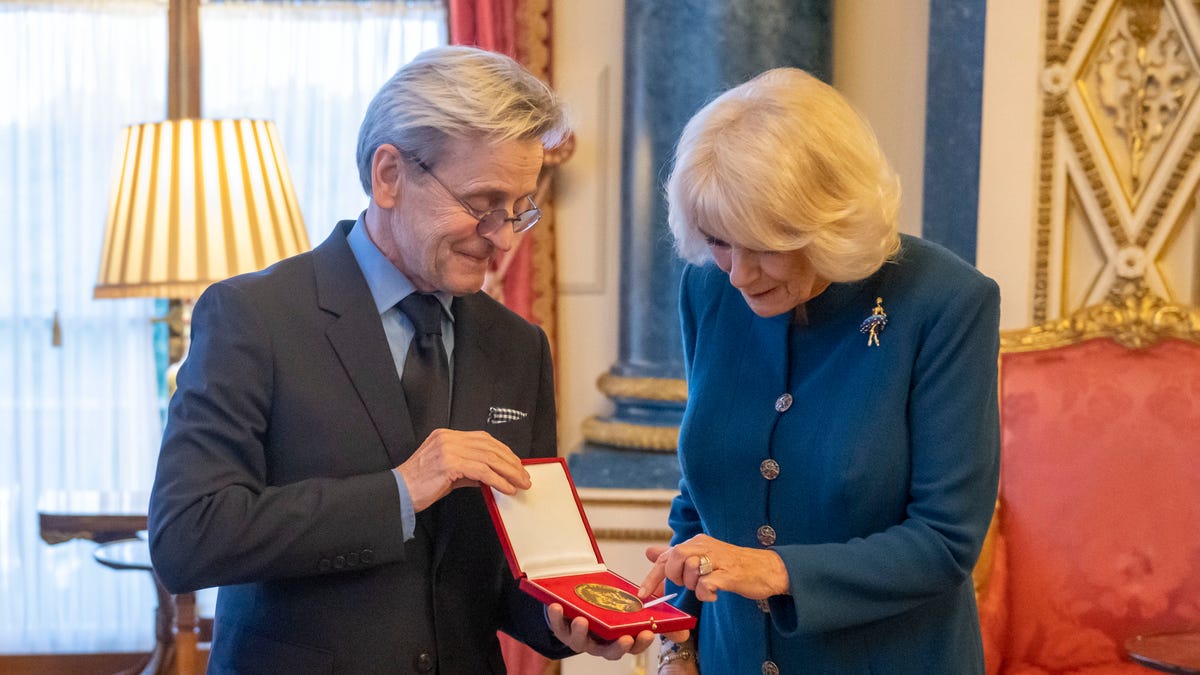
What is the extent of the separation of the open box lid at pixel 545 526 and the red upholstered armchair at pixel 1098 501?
70.2 inches

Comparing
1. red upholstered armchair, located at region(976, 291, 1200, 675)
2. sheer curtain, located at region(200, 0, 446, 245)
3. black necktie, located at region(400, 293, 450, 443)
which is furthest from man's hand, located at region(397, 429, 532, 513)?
sheer curtain, located at region(200, 0, 446, 245)

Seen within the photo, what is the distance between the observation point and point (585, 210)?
4.55m

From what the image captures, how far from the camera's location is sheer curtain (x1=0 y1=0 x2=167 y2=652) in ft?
14.9

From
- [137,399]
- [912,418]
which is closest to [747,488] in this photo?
[912,418]

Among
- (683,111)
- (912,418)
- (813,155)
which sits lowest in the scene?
(912,418)

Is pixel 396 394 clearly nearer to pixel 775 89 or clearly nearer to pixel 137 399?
pixel 775 89

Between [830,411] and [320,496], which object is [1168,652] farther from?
[320,496]

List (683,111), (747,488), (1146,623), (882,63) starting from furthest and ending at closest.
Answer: (882,63) < (683,111) < (1146,623) < (747,488)

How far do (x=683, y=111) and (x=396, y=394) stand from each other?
2.49 meters

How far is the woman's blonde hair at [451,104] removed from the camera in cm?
176

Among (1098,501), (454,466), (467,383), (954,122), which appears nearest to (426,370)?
(467,383)

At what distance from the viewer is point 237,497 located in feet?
5.28

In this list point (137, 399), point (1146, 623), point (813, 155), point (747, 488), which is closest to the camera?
point (813, 155)

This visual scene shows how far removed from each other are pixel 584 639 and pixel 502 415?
37 cm
